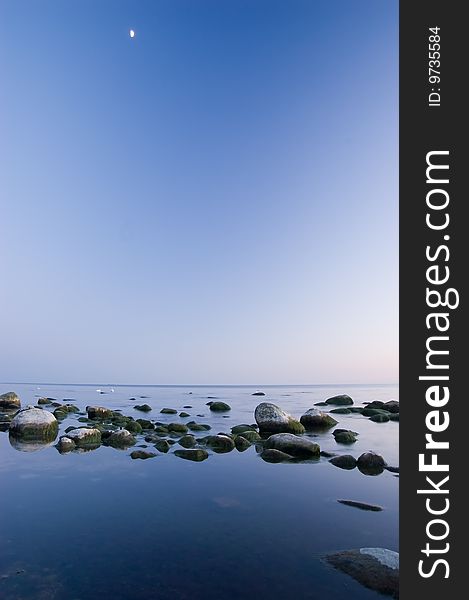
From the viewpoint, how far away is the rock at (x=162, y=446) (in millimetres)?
16016

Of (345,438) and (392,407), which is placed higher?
(345,438)

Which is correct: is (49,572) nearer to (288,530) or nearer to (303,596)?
(303,596)

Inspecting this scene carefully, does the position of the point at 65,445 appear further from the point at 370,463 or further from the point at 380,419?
the point at 380,419

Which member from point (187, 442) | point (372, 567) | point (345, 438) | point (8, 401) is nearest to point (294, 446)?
point (345, 438)

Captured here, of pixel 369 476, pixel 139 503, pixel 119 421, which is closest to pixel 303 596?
pixel 139 503

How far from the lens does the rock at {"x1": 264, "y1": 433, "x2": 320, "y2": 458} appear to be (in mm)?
15297

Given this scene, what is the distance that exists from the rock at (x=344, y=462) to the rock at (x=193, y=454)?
562 centimetres

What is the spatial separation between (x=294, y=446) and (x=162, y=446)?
642cm

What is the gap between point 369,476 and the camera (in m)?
12.5

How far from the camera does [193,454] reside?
14883 millimetres

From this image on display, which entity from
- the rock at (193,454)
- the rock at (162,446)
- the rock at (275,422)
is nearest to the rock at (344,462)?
the rock at (193,454)

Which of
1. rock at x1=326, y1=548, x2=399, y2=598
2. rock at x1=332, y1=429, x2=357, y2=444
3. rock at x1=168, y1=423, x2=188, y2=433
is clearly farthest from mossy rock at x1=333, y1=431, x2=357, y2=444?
rock at x1=326, y1=548, x2=399, y2=598

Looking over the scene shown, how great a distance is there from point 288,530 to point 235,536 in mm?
1358

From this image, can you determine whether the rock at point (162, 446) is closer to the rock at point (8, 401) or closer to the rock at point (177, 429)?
the rock at point (177, 429)
